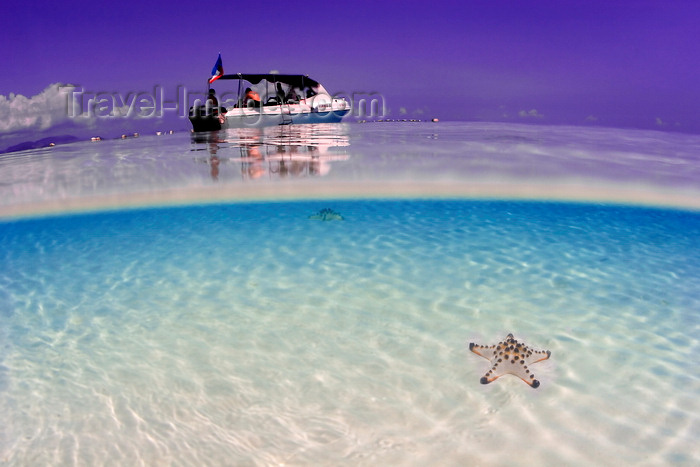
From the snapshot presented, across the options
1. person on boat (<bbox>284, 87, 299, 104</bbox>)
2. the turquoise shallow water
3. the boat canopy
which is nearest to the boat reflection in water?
the turquoise shallow water

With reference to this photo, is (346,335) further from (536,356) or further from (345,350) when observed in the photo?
(536,356)

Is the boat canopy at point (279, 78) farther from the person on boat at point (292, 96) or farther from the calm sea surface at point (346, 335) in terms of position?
the calm sea surface at point (346, 335)

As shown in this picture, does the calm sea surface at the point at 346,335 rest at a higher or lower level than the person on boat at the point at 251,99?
lower

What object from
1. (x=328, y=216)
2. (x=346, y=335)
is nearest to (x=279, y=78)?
(x=328, y=216)

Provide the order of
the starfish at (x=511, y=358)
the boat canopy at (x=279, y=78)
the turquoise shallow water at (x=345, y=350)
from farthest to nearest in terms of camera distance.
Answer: the boat canopy at (x=279, y=78) → the starfish at (x=511, y=358) → the turquoise shallow water at (x=345, y=350)

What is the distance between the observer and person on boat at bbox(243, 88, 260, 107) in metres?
32.9

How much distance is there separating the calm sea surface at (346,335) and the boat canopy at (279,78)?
2304 cm

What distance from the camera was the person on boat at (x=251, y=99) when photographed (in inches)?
1294

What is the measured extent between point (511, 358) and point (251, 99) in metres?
32.7

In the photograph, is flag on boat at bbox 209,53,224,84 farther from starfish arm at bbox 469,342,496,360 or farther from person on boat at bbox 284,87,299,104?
starfish arm at bbox 469,342,496,360

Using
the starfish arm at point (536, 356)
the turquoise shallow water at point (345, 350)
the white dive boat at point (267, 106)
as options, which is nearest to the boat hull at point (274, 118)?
the white dive boat at point (267, 106)

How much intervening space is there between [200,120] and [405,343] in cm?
3309

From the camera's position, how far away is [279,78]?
32.1m

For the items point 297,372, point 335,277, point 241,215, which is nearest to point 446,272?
point 335,277
